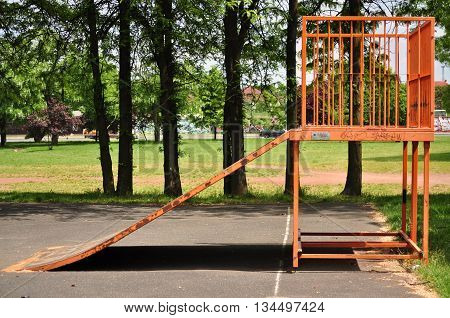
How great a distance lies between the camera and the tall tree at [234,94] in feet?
61.4

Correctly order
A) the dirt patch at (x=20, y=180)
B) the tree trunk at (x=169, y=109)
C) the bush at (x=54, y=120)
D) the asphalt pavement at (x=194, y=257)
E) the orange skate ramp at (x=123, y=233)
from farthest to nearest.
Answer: the bush at (x=54, y=120) → the dirt patch at (x=20, y=180) → the tree trunk at (x=169, y=109) → the orange skate ramp at (x=123, y=233) → the asphalt pavement at (x=194, y=257)

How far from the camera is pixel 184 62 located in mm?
19594

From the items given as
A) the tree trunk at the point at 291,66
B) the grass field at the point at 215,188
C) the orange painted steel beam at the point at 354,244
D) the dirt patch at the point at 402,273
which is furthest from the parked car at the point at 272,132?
the dirt patch at the point at 402,273

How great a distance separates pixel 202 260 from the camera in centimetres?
968

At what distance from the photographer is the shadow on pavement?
9.12 meters

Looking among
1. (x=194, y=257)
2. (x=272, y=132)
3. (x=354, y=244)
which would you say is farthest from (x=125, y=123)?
(x=354, y=244)

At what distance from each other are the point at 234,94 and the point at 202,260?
9716mm

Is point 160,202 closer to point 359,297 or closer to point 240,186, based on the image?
point 240,186

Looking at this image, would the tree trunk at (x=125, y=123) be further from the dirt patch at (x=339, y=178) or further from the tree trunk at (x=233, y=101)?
the dirt patch at (x=339, y=178)

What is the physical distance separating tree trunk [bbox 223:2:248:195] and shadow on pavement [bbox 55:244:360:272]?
8.20 metres

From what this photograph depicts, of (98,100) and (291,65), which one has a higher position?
(291,65)

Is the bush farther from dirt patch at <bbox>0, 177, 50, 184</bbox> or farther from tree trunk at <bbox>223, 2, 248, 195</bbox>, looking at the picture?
tree trunk at <bbox>223, 2, 248, 195</bbox>

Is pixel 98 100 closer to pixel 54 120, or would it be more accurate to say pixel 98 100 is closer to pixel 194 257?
pixel 194 257

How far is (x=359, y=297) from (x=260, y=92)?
12989mm
